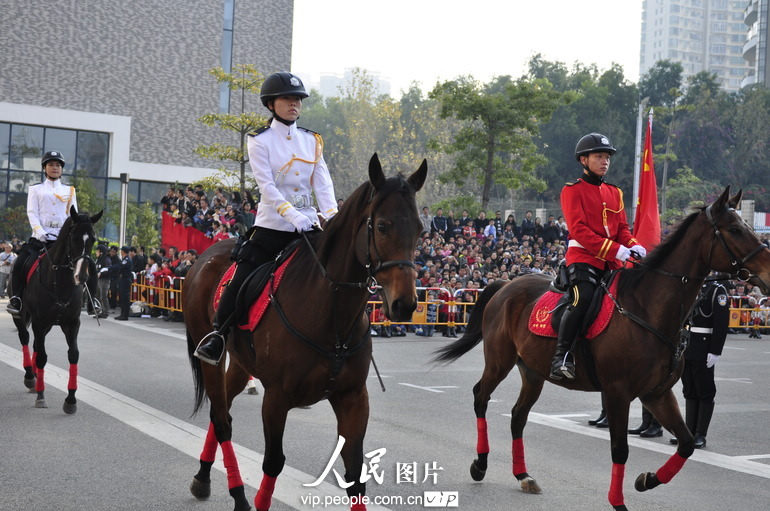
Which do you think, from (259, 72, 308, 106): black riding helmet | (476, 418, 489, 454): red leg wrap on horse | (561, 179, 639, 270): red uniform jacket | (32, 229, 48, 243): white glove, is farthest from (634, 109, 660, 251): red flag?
(259, 72, 308, 106): black riding helmet

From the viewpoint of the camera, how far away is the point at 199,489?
6.33m

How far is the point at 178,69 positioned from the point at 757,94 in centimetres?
5244

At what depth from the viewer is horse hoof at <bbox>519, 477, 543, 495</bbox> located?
269 inches

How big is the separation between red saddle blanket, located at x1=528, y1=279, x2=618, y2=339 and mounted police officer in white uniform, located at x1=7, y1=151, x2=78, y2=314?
644 centimetres

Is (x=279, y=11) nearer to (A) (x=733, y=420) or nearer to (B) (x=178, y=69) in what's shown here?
(B) (x=178, y=69)

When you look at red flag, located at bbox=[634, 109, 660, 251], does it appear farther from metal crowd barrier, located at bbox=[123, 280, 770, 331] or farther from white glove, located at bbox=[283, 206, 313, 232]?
white glove, located at bbox=[283, 206, 313, 232]

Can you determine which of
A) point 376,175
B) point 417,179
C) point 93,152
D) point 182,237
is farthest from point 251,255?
point 93,152

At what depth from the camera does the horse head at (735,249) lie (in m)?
6.25

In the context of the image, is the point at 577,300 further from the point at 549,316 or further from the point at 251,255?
the point at 251,255

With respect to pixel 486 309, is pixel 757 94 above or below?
Answer: above

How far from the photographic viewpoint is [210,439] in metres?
6.53

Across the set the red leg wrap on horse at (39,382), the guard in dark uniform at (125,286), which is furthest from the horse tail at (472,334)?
the guard in dark uniform at (125,286)

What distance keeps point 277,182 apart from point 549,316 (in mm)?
2707

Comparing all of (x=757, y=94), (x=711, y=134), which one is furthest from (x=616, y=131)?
(x=757, y=94)
